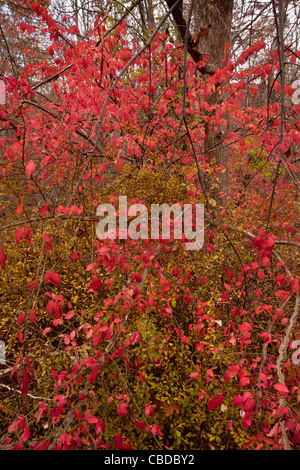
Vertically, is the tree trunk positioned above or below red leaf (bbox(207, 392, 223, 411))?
above

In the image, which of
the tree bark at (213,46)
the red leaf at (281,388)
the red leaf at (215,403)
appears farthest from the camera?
the tree bark at (213,46)

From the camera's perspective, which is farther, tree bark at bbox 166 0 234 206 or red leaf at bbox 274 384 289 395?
tree bark at bbox 166 0 234 206

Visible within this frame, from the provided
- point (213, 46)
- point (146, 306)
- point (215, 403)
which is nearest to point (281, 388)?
point (215, 403)

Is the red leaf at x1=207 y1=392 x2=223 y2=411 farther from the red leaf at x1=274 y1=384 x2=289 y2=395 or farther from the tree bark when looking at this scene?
the tree bark

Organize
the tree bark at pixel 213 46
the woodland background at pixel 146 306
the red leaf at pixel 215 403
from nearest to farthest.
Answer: the red leaf at pixel 215 403
the woodland background at pixel 146 306
the tree bark at pixel 213 46

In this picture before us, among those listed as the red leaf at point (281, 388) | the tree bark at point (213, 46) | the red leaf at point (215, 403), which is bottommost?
the red leaf at point (215, 403)

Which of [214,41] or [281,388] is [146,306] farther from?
[214,41]

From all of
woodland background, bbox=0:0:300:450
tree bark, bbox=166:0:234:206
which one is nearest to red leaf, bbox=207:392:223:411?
woodland background, bbox=0:0:300:450

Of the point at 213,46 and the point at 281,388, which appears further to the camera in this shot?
the point at 213,46

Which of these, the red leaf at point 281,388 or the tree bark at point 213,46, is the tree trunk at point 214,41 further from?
the red leaf at point 281,388

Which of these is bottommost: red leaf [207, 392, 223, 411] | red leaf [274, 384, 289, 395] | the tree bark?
red leaf [207, 392, 223, 411]

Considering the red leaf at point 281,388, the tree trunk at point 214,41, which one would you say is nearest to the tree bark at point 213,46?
the tree trunk at point 214,41

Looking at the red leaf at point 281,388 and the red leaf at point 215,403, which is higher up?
the red leaf at point 281,388
